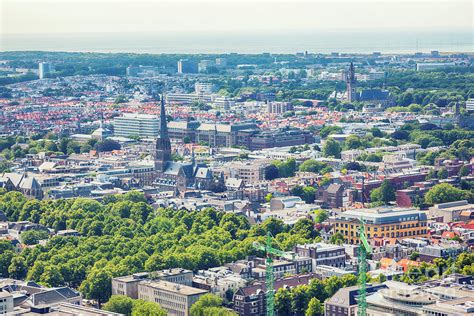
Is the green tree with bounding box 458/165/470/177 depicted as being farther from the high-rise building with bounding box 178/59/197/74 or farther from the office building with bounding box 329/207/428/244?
the high-rise building with bounding box 178/59/197/74

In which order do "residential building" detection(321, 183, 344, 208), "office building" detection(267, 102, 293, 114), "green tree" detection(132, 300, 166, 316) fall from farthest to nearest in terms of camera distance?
1. "office building" detection(267, 102, 293, 114)
2. "residential building" detection(321, 183, 344, 208)
3. "green tree" detection(132, 300, 166, 316)

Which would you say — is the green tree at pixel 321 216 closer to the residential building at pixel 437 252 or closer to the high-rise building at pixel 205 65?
the residential building at pixel 437 252

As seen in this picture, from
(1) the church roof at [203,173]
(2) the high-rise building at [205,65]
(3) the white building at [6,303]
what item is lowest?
(2) the high-rise building at [205,65]

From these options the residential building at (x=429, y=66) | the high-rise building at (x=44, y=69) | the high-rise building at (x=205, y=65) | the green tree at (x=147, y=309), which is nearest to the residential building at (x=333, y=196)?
the green tree at (x=147, y=309)

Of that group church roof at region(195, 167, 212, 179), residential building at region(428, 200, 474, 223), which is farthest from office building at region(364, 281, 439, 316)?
church roof at region(195, 167, 212, 179)

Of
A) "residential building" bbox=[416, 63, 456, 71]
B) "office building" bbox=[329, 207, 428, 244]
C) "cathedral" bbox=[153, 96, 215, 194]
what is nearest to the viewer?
"office building" bbox=[329, 207, 428, 244]

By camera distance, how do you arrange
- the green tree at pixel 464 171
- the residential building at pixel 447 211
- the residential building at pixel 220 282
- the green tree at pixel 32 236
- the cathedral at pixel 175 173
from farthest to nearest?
the green tree at pixel 464 171
the cathedral at pixel 175 173
the residential building at pixel 447 211
the green tree at pixel 32 236
the residential building at pixel 220 282

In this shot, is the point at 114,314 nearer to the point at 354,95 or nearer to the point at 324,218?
the point at 324,218
